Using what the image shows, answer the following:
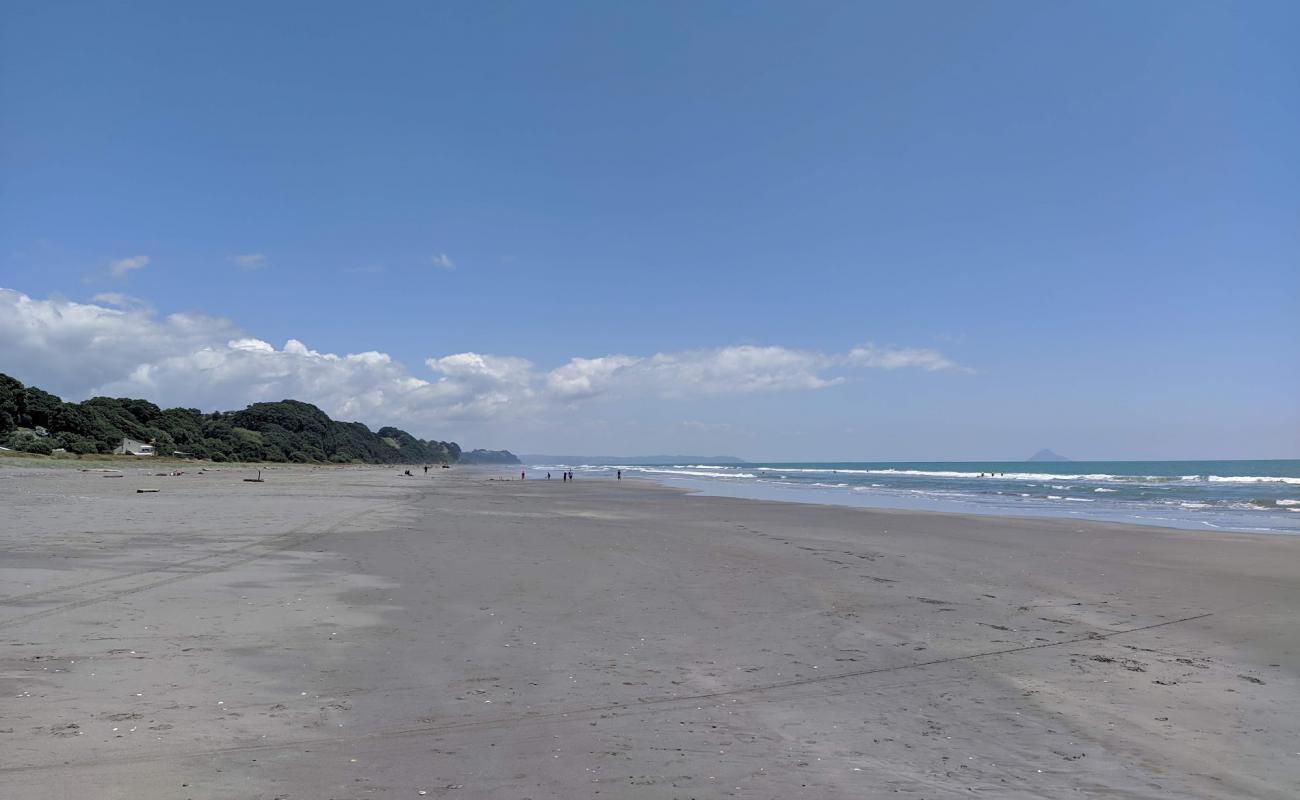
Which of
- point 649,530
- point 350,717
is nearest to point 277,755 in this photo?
point 350,717

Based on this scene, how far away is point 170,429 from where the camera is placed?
92.4 metres

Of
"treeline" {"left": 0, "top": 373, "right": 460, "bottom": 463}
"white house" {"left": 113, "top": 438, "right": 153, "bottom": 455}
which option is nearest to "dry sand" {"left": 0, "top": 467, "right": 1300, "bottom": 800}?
"treeline" {"left": 0, "top": 373, "right": 460, "bottom": 463}

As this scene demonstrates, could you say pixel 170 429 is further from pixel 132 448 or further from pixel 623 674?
pixel 623 674

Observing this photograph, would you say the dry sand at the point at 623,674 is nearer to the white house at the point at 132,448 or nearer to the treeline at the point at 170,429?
the treeline at the point at 170,429

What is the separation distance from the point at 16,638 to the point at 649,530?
60.8ft

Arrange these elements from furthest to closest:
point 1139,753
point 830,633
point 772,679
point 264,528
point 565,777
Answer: point 264,528 → point 830,633 → point 772,679 → point 1139,753 → point 565,777

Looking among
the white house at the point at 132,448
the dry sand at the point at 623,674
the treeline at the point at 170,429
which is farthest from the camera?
the white house at the point at 132,448

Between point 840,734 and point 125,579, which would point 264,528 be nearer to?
point 125,579

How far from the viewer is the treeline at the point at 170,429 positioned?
68250mm

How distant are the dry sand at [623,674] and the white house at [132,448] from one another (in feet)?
229

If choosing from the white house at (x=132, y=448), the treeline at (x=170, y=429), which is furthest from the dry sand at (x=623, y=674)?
the white house at (x=132, y=448)

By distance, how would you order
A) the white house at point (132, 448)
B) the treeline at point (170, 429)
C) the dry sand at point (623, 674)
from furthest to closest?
the white house at point (132, 448) < the treeline at point (170, 429) < the dry sand at point (623, 674)

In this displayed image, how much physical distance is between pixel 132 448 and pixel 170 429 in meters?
13.6

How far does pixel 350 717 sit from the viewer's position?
6766 mm
